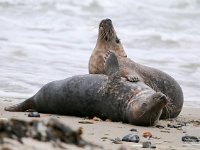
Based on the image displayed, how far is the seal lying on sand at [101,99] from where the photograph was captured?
6277mm

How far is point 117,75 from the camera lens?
664 centimetres

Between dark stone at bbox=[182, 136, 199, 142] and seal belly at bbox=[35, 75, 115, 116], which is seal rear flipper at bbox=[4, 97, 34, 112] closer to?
seal belly at bbox=[35, 75, 115, 116]

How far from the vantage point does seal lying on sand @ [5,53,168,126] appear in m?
6.28

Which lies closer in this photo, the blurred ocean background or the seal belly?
the seal belly

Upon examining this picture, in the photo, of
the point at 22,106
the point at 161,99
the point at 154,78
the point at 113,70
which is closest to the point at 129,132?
the point at 161,99

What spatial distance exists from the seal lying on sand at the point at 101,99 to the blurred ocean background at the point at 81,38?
4.61 ft

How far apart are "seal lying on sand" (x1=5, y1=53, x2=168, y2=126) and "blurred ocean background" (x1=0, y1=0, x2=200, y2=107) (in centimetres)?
140

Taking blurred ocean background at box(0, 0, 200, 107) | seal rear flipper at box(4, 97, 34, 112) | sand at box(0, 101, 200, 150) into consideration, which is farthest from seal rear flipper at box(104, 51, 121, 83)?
blurred ocean background at box(0, 0, 200, 107)

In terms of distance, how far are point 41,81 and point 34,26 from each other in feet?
25.6

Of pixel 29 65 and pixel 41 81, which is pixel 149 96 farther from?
pixel 29 65

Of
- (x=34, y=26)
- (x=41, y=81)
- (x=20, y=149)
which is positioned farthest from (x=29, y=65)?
(x=20, y=149)

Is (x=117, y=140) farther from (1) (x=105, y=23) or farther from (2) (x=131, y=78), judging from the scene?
(1) (x=105, y=23)

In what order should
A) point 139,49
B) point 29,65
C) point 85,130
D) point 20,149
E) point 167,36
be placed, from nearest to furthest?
1. point 20,149
2. point 85,130
3. point 29,65
4. point 139,49
5. point 167,36

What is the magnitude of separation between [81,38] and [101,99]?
9095 mm
